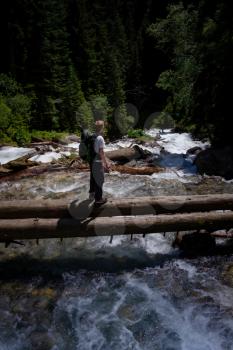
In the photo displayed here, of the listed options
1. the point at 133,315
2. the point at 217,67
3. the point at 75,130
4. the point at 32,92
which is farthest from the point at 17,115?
the point at 133,315

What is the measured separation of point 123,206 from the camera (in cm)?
937

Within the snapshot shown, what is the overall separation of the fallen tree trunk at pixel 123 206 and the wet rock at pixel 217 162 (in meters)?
7.47

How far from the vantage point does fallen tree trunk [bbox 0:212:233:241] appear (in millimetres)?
8758

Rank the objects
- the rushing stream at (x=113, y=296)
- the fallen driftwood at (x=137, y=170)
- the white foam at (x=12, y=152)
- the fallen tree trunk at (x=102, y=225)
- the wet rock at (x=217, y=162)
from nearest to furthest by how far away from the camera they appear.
Result: 1. the rushing stream at (x=113, y=296)
2. the fallen tree trunk at (x=102, y=225)
3. the wet rock at (x=217, y=162)
4. the fallen driftwood at (x=137, y=170)
5. the white foam at (x=12, y=152)

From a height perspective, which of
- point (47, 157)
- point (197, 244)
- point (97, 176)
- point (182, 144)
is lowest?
point (182, 144)

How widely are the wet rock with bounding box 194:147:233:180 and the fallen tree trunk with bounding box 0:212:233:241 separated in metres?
8.00

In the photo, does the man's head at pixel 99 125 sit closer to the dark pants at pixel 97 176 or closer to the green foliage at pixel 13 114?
the dark pants at pixel 97 176

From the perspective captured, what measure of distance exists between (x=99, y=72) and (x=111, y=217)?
42.0 m

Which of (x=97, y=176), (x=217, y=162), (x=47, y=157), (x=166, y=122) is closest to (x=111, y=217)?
(x=97, y=176)

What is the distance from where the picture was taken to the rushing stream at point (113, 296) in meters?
6.59

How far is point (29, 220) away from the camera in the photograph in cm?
895

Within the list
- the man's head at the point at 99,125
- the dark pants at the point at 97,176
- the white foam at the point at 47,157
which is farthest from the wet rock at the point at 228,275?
the white foam at the point at 47,157

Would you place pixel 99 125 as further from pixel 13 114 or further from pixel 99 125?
pixel 13 114

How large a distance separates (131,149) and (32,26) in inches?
850
